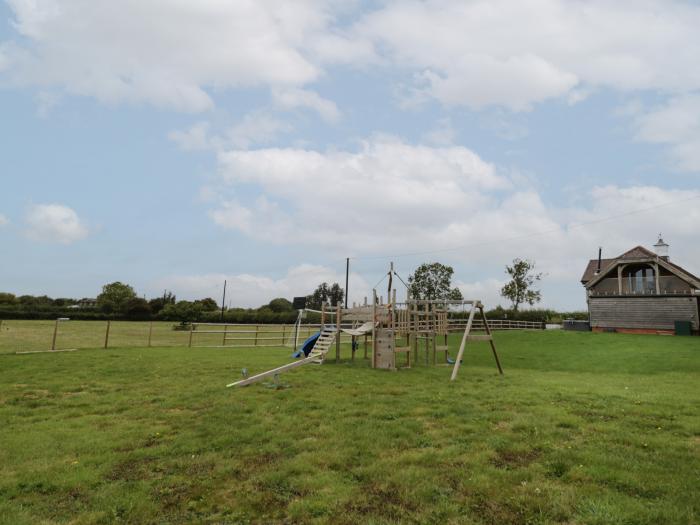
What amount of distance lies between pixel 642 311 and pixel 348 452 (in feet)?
137

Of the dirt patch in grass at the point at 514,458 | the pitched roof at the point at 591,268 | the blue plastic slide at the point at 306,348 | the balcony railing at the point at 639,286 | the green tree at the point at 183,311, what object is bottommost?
the dirt patch in grass at the point at 514,458

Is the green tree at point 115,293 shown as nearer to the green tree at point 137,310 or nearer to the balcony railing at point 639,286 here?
the green tree at point 137,310

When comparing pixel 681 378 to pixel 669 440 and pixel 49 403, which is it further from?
pixel 49 403

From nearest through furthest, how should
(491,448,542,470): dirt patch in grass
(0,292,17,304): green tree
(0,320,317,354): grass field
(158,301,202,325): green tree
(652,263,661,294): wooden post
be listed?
(491,448,542,470): dirt patch in grass < (0,320,317,354): grass field < (652,263,661,294): wooden post < (158,301,202,325): green tree < (0,292,17,304): green tree

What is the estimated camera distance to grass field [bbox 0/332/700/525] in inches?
172

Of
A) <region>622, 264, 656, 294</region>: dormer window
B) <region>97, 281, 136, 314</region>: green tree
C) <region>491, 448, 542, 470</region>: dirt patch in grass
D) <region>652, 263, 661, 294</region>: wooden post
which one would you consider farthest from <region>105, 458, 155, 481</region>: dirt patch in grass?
<region>97, 281, 136, 314</region>: green tree

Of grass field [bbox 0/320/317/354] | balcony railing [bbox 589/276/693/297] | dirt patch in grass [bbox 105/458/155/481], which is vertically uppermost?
balcony railing [bbox 589/276/693/297]

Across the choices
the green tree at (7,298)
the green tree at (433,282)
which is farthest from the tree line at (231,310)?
the green tree at (7,298)

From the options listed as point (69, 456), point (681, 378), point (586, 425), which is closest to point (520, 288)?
point (681, 378)

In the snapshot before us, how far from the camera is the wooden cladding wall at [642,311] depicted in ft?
119

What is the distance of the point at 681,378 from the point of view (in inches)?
532

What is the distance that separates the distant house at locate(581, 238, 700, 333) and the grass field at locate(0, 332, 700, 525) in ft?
101

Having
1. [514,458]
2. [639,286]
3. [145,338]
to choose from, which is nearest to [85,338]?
[145,338]

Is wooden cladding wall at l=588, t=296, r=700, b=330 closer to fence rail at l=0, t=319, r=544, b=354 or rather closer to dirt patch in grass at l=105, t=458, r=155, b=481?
fence rail at l=0, t=319, r=544, b=354
